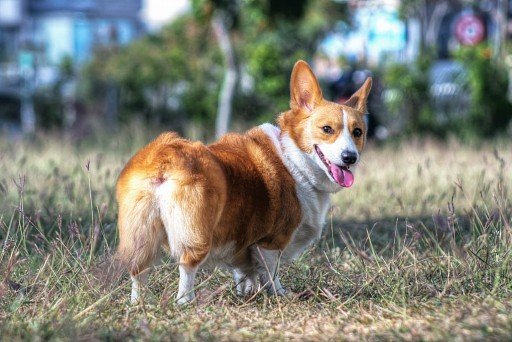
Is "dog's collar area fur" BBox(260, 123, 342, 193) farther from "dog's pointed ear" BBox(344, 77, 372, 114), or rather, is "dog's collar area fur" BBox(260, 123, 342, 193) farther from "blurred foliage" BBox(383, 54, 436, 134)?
"blurred foliage" BBox(383, 54, 436, 134)

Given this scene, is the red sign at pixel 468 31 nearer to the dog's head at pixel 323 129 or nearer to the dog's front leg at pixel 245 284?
the dog's head at pixel 323 129

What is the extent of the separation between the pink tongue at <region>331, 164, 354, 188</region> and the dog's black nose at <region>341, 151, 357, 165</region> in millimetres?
88

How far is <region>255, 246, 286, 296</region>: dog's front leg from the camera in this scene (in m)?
4.57

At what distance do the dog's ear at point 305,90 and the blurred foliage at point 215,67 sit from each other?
8.64 meters

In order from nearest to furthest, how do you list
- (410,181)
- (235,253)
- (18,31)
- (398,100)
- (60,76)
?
(235,253) → (410,181) → (398,100) → (60,76) → (18,31)

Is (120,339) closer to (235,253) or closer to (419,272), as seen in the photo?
(235,253)

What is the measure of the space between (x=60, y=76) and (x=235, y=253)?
15782 millimetres

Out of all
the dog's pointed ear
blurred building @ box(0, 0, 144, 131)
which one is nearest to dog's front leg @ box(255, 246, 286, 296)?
the dog's pointed ear

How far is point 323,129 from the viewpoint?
15.5ft

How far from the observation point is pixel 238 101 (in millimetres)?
15742

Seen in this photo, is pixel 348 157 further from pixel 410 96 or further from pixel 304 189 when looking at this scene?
pixel 410 96

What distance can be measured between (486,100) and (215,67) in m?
5.13

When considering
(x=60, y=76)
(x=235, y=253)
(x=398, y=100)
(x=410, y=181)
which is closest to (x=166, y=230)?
(x=235, y=253)

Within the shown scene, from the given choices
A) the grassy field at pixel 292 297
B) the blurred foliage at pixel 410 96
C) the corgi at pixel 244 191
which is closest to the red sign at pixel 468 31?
the blurred foliage at pixel 410 96
